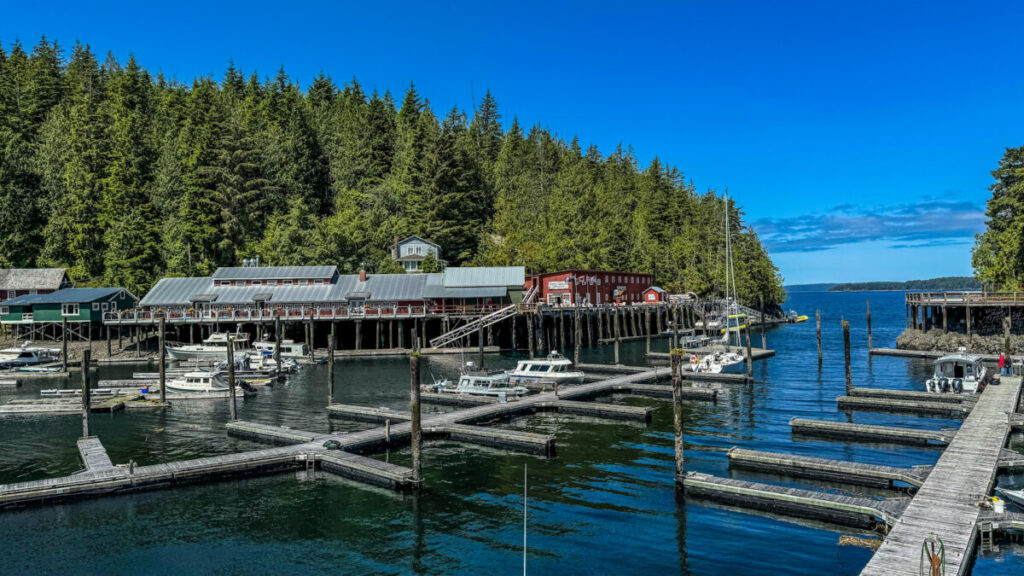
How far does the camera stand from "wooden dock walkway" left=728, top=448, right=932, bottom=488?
23.3 metres

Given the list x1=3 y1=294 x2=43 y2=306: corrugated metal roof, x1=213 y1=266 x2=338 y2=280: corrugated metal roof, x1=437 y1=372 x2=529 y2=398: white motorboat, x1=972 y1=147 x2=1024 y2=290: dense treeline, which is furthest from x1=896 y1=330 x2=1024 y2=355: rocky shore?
x1=3 y1=294 x2=43 y2=306: corrugated metal roof

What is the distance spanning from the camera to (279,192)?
106750 millimetres

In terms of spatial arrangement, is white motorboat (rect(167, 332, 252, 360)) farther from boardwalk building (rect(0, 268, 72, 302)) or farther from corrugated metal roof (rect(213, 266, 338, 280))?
boardwalk building (rect(0, 268, 72, 302))

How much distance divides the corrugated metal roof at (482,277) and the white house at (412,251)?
642 inches

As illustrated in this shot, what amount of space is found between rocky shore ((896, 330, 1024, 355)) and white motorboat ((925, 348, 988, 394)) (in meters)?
18.3

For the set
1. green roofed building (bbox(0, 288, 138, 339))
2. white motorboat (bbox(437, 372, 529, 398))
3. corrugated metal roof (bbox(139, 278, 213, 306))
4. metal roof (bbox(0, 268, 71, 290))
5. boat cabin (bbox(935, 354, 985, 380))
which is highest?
metal roof (bbox(0, 268, 71, 290))

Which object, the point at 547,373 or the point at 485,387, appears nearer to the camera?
the point at 485,387

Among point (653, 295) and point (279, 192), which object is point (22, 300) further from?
point (653, 295)

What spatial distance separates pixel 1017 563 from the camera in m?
17.9

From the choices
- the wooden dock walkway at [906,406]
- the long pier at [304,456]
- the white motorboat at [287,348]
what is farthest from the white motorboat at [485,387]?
the white motorboat at [287,348]

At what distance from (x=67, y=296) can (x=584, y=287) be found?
59228 millimetres

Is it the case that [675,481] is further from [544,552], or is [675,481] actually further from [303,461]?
[303,461]

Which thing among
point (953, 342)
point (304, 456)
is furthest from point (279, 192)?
point (953, 342)

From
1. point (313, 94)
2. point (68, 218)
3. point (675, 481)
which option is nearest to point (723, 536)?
point (675, 481)
